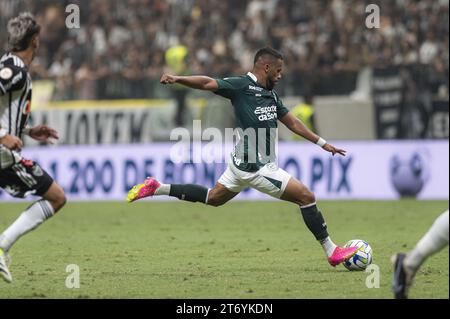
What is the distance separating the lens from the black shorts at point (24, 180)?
8750 millimetres

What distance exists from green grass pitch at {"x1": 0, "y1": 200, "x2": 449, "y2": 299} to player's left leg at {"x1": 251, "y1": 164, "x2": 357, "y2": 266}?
303mm

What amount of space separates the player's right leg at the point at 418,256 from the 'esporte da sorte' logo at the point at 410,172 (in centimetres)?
1212

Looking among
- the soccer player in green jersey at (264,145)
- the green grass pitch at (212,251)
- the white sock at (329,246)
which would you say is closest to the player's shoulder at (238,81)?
the soccer player in green jersey at (264,145)

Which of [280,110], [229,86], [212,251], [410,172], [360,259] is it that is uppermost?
[229,86]

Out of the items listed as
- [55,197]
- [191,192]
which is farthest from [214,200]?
[55,197]

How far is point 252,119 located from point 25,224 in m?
3.02

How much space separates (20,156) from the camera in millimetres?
8773

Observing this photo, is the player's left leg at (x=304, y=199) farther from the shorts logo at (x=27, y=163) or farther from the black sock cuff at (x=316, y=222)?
the shorts logo at (x=27, y=163)

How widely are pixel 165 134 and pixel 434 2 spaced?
6989mm

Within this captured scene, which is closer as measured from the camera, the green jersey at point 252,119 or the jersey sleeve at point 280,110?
the green jersey at point 252,119

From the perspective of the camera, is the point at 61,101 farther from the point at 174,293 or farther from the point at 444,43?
the point at 174,293

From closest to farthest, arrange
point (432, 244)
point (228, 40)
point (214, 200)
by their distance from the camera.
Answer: point (432, 244), point (214, 200), point (228, 40)

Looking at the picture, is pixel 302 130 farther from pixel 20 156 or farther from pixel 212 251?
pixel 20 156
